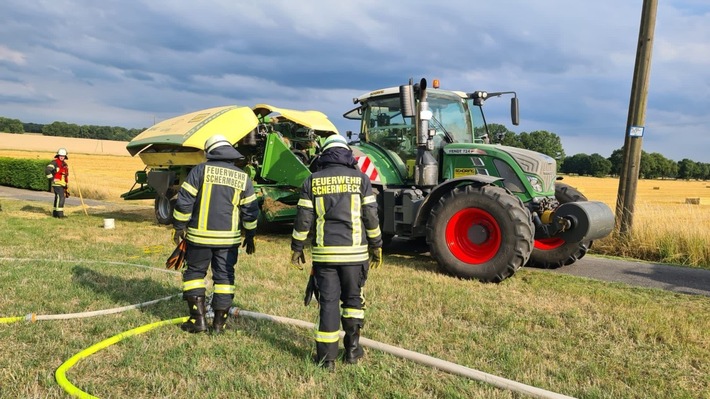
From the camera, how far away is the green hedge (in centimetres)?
2380

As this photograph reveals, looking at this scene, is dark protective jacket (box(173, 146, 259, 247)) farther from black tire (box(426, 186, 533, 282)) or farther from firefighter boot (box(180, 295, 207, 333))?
black tire (box(426, 186, 533, 282))

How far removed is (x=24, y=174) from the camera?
2453 centimetres

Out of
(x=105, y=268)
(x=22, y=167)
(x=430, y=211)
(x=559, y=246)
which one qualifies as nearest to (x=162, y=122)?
(x=105, y=268)

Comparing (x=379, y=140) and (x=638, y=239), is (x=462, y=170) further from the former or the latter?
(x=638, y=239)

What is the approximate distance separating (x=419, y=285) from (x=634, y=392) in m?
2.88

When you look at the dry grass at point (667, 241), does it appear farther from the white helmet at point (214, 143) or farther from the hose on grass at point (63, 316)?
the hose on grass at point (63, 316)

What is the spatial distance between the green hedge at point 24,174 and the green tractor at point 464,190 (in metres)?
21.5

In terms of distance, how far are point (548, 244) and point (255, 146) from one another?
568cm

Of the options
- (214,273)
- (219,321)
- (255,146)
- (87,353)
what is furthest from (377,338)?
(255,146)

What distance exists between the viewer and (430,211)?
6.88 metres

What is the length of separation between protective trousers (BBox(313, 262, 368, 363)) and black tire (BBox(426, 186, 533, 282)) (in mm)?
2937

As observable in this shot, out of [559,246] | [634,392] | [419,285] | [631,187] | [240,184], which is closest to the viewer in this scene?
[634,392]

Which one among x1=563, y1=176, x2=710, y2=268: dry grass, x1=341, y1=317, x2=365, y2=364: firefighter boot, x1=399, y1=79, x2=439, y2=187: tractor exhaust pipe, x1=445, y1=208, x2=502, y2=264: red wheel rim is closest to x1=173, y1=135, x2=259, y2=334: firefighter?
x1=341, y1=317, x2=365, y2=364: firefighter boot

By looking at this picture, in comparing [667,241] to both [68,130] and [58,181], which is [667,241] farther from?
[68,130]
